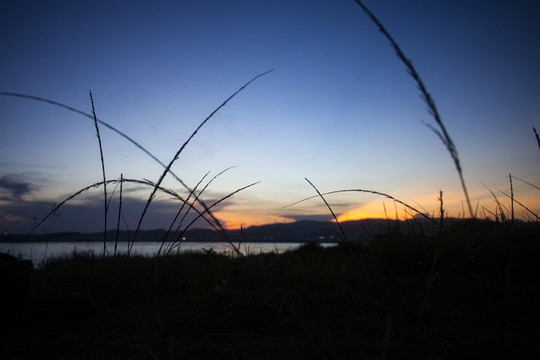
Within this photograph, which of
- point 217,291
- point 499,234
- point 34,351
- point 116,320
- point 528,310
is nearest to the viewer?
point 34,351

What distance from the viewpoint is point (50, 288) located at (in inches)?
151

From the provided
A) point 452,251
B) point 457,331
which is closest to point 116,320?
point 457,331

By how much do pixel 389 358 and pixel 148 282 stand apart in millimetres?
4090

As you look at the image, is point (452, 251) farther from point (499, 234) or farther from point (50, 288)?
point (50, 288)

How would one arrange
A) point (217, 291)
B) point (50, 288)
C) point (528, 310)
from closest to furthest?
point (528, 310)
point (217, 291)
point (50, 288)

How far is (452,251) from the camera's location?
4.49 metres

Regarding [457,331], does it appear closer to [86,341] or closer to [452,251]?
[86,341]

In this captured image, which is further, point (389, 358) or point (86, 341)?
point (86, 341)

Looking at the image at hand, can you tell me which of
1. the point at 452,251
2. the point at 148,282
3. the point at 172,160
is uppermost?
the point at 172,160

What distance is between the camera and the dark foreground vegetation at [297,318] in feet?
4.90

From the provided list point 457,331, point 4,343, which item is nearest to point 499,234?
point 457,331

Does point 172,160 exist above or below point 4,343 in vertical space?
above

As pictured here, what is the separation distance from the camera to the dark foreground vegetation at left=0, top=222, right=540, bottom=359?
1492mm

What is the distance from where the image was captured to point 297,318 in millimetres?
1260
